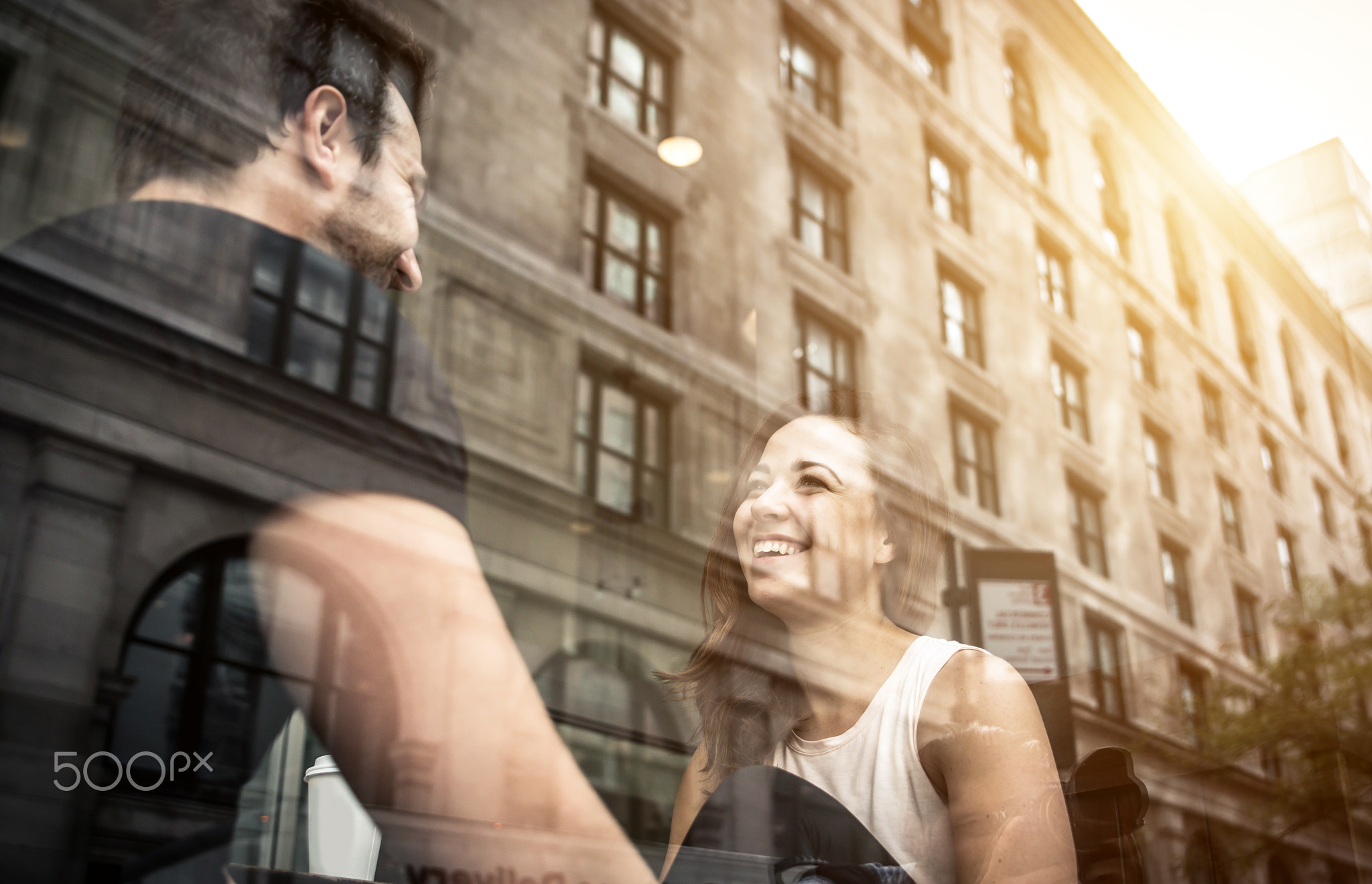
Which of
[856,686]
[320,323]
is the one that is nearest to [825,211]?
[320,323]

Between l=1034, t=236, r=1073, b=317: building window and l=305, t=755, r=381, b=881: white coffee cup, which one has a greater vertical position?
l=1034, t=236, r=1073, b=317: building window

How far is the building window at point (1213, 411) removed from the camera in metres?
3.17

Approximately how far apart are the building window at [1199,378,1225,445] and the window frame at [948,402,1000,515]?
29.8 inches

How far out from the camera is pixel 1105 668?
249cm

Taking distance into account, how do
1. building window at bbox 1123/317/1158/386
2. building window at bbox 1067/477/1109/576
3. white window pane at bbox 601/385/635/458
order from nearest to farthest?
building window at bbox 1067/477/1109/576 < white window pane at bbox 601/385/635/458 < building window at bbox 1123/317/1158/386

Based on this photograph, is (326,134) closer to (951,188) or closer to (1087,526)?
(951,188)

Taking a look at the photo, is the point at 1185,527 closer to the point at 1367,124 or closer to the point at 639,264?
the point at 1367,124

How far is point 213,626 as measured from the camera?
1.83m

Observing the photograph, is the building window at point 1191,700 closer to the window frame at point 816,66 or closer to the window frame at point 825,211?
the window frame at point 825,211

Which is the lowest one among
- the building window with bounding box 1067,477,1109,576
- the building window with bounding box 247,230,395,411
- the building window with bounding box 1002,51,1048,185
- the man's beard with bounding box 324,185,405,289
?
the building window with bounding box 1067,477,1109,576

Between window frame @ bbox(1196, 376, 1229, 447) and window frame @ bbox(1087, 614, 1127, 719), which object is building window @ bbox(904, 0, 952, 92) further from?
window frame @ bbox(1087, 614, 1127, 719)

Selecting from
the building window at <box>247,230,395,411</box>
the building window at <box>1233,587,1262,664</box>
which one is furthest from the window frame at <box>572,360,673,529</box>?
the building window at <box>1233,587,1262,664</box>

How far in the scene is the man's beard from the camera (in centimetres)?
216

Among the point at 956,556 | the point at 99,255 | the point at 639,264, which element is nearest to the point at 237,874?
the point at 99,255
